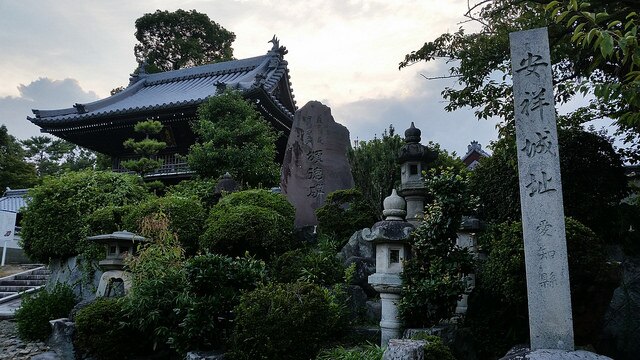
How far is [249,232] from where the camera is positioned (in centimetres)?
880

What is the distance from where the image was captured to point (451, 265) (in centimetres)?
593

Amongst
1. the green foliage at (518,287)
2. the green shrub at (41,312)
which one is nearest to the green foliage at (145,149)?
the green shrub at (41,312)

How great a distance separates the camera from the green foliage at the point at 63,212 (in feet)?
36.4

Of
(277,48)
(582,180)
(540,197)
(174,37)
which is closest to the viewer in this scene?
(540,197)

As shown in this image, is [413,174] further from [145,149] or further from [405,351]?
[145,149]

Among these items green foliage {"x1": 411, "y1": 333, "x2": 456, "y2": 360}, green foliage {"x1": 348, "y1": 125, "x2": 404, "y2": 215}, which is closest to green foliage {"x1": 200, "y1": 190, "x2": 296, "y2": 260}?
green foliage {"x1": 348, "y1": 125, "x2": 404, "y2": 215}

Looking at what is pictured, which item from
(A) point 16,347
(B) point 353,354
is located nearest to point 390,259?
(B) point 353,354

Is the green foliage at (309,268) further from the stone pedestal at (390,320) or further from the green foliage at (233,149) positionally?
the green foliage at (233,149)

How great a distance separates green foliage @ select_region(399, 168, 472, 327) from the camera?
5.80m

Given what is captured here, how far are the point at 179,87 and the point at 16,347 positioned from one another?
17.8 m

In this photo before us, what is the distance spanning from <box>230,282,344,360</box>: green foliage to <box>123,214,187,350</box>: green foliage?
137 cm

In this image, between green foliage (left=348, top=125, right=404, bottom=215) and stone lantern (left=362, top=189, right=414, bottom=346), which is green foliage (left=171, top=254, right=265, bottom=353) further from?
green foliage (left=348, top=125, right=404, bottom=215)

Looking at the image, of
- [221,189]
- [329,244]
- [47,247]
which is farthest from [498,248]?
[47,247]

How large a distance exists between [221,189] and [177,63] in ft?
83.1
